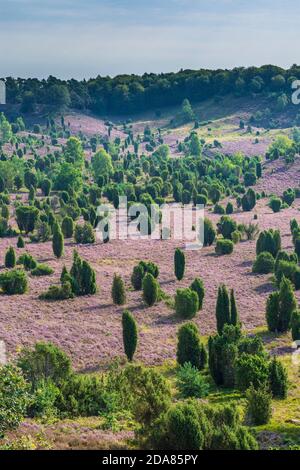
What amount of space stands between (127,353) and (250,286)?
23724mm

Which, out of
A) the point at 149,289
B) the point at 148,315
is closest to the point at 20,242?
the point at 149,289

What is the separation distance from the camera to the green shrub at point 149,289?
61.2 meters

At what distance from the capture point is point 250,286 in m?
67.8

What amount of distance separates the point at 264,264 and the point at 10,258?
3002cm

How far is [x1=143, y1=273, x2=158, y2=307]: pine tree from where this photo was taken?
61250mm

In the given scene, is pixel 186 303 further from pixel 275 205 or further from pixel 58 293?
pixel 275 205

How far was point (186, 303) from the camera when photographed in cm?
5781

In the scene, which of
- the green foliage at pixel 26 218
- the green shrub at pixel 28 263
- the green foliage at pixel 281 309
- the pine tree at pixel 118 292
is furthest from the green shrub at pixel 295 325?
the green foliage at pixel 26 218

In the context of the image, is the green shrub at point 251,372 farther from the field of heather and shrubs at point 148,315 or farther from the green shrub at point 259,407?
the green shrub at point 259,407

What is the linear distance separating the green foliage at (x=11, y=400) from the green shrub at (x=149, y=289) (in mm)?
30352

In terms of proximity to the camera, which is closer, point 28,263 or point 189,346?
point 189,346

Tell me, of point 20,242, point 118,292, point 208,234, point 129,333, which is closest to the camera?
point 129,333
